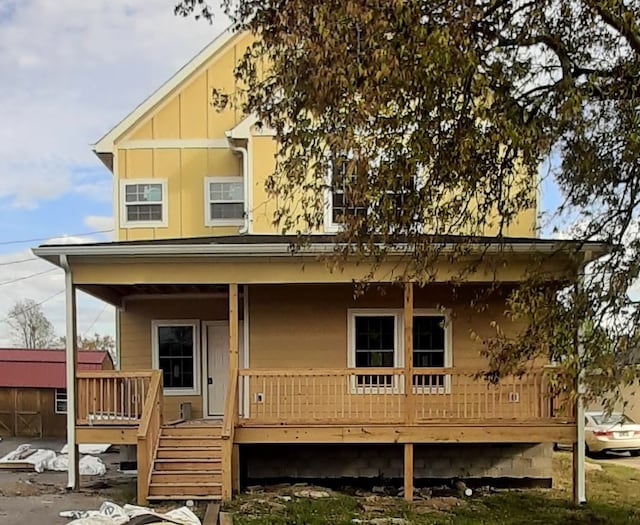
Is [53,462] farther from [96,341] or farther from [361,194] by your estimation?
[96,341]

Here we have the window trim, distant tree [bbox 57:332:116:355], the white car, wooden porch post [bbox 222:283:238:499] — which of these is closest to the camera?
wooden porch post [bbox 222:283:238:499]

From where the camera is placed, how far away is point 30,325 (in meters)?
57.6

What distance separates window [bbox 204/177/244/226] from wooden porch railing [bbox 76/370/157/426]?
4.02 m

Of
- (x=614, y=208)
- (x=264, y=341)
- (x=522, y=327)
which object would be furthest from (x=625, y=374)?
(x=264, y=341)

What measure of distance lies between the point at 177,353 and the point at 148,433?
3.34 metres

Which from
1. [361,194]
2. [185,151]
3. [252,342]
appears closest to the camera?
[361,194]

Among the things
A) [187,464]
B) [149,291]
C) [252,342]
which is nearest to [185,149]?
[149,291]

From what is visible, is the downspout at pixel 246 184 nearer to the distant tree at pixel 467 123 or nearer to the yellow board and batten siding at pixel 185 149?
the yellow board and batten siding at pixel 185 149

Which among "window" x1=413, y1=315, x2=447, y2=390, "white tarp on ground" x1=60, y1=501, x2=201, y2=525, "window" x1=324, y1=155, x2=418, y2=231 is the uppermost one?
"window" x1=324, y1=155, x2=418, y2=231

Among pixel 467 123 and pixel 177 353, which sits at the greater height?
pixel 467 123

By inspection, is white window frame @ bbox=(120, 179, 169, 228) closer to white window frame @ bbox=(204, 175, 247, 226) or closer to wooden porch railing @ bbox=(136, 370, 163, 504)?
white window frame @ bbox=(204, 175, 247, 226)

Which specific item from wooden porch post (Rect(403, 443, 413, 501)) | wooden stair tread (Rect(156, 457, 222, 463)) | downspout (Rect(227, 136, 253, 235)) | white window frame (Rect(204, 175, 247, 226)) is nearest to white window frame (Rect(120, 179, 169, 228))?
white window frame (Rect(204, 175, 247, 226))

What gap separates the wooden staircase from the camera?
10.4 meters

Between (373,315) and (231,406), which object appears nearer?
(231,406)
